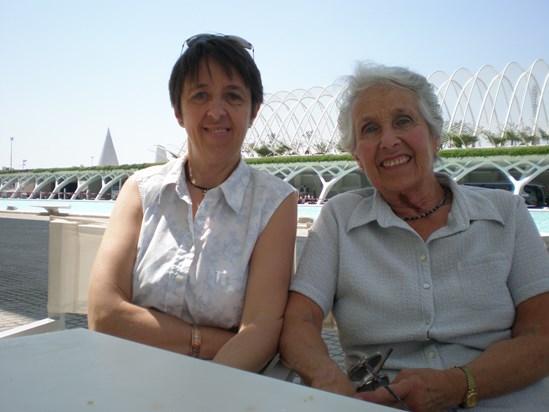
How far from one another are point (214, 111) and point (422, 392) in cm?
125

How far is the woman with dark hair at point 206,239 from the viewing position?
1.83 meters

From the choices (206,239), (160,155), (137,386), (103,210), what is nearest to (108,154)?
(160,155)

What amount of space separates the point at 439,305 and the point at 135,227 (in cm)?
119

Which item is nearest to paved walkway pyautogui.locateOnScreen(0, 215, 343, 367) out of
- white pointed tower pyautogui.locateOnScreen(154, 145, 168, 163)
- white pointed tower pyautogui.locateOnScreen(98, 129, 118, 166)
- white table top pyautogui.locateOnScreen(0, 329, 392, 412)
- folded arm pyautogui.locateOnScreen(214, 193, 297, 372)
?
Answer: folded arm pyautogui.locateOnScreen(214, 193, 297, 372)

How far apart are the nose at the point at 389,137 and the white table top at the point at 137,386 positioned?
4.35 ft

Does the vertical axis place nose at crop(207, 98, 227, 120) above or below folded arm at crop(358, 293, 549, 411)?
above

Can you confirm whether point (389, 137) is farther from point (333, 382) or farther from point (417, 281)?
point (333, 382)

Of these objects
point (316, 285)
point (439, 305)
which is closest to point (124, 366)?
point (316, 285)

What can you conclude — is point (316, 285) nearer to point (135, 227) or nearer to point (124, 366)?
point (135, 227)

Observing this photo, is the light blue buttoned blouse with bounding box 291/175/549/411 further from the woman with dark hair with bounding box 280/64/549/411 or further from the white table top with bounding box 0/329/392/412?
the white table top with bounding box 0/329/392/412

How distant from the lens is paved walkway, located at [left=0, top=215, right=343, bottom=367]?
15.7ft

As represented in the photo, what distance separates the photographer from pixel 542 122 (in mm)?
52062

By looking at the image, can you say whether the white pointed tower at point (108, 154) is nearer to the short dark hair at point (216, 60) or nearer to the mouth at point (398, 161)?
the short dark hair at point (216, 60)

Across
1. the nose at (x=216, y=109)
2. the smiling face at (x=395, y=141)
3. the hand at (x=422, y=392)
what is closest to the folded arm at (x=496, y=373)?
the hand at (x=422, y=392)
